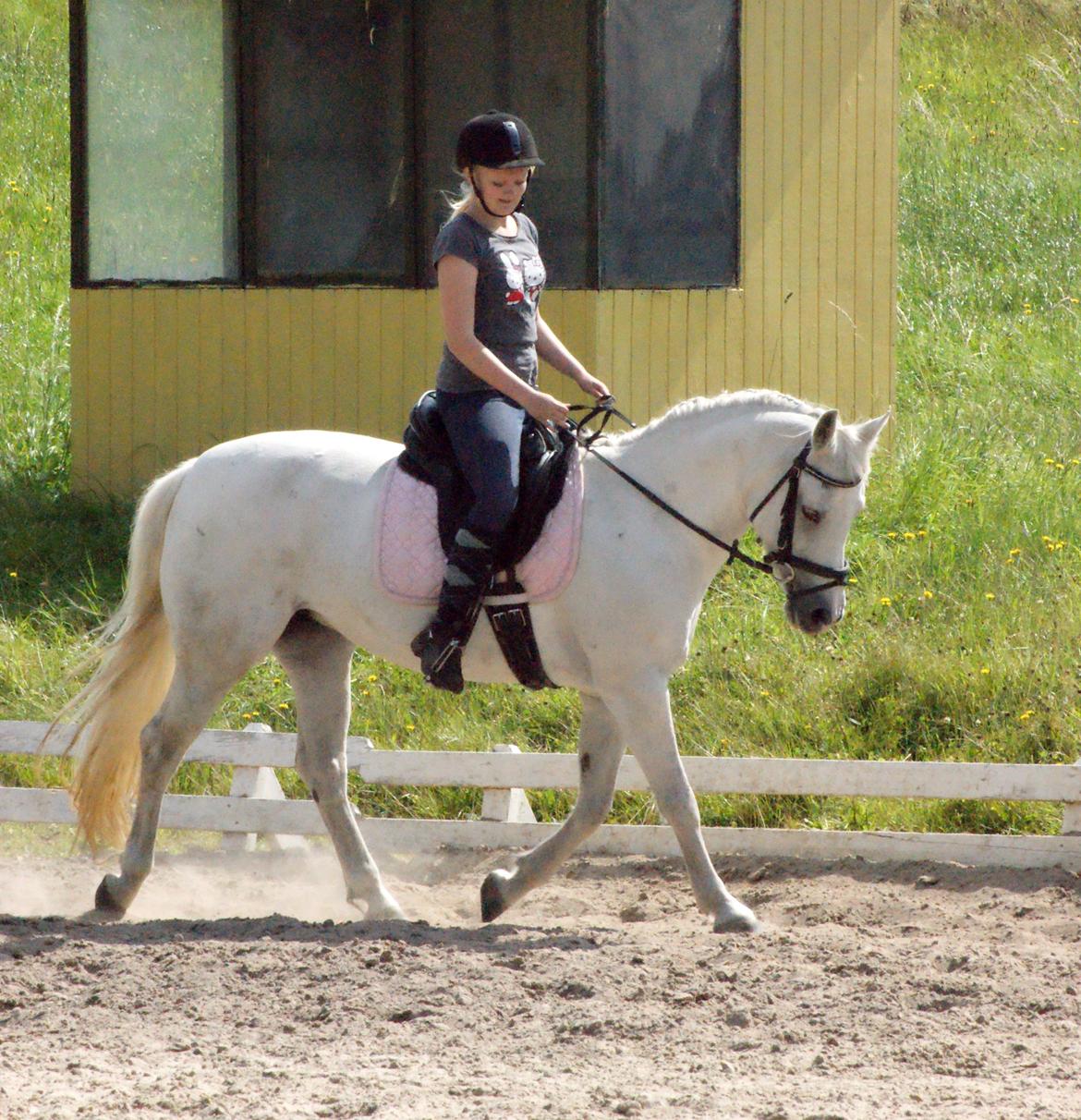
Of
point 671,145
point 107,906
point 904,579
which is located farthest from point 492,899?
point 671,145

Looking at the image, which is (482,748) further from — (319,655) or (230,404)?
(230,404)

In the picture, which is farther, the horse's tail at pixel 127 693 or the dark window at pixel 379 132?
the dark window at pixel 379 132

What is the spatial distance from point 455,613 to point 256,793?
7.33ft

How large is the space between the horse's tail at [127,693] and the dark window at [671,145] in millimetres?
4605

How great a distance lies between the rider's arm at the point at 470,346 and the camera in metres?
5.34

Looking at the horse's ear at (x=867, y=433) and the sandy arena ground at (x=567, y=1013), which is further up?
the horse's ear at (x=867, y=433)

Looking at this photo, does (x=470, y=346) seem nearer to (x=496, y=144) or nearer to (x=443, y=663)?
(x=496, y=144)

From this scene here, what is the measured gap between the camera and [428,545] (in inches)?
220

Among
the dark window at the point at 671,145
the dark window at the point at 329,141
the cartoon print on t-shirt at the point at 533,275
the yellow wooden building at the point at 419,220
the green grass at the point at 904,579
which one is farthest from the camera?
the dark window at the point at 329,141

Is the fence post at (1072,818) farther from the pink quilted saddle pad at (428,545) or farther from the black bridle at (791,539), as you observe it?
the pink quilted saddle pad at (428,545)

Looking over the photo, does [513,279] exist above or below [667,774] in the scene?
above

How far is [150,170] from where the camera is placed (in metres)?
11.1

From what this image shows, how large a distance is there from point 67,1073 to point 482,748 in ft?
12.7

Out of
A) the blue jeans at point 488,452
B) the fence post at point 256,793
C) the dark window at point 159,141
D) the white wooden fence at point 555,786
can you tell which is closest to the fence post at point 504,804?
the white wooden fence at point 555,786
